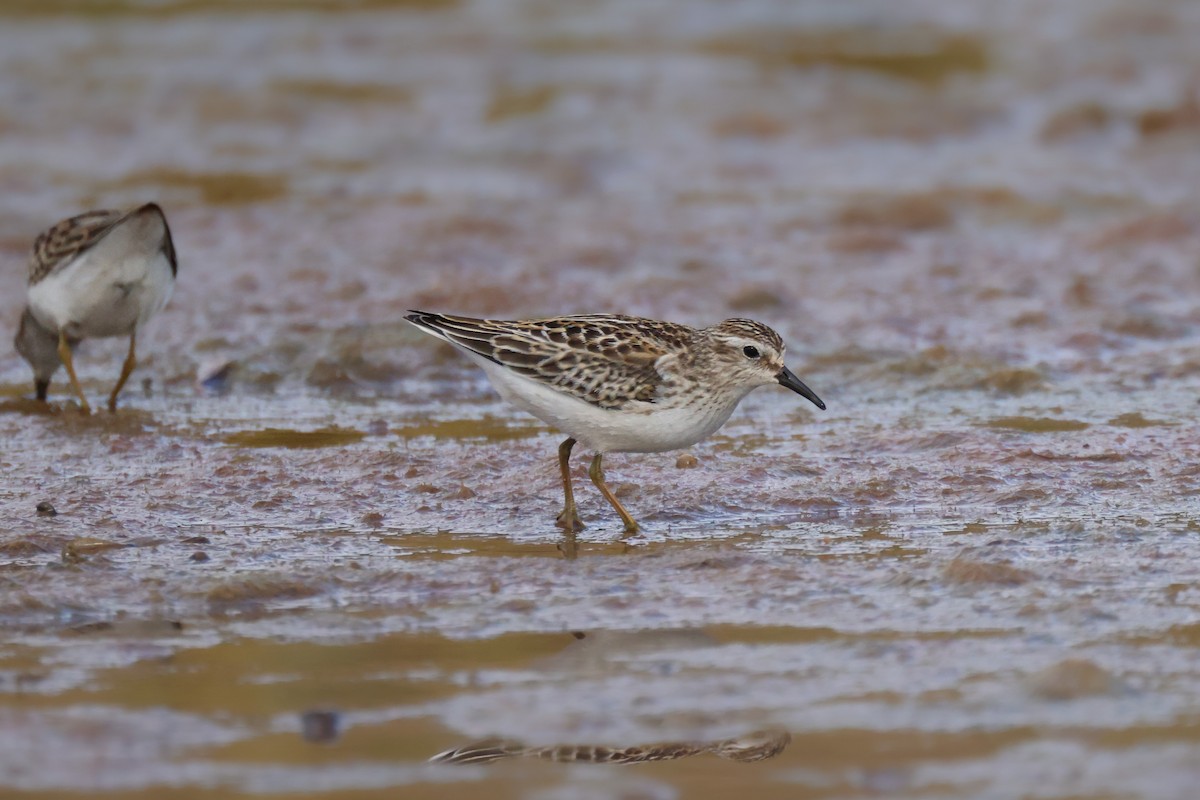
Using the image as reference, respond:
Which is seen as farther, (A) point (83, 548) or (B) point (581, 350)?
(B) point (581, 350)

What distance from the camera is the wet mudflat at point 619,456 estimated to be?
486 centimetres

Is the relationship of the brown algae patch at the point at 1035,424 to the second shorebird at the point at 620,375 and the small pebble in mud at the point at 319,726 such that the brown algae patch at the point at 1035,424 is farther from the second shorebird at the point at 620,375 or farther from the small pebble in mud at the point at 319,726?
the small pebble in mud at the point at 319,726

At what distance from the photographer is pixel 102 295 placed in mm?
9422

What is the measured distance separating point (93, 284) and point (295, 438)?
1600 millimetres

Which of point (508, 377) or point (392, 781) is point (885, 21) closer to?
point (508, 377)

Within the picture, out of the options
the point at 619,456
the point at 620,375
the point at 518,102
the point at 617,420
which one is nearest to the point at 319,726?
the point at 617,420

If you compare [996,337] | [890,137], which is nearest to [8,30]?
[890,137]

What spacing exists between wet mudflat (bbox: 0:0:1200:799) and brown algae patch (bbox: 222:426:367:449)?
33 mm

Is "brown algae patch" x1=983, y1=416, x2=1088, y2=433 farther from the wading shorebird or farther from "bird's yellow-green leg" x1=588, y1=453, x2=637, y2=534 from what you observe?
the wading shorebird

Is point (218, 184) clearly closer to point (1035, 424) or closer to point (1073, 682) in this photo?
point (1035, 424)

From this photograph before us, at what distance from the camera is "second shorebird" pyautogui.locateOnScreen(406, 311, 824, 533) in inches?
283

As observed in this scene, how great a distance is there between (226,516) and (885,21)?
17.1 meters

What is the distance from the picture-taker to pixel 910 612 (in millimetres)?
5840

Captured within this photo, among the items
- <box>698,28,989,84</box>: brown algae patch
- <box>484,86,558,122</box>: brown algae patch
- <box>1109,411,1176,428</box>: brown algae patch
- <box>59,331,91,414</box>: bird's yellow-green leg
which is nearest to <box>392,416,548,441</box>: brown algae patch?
<box>59,331,91,414</box>: bird's yellow-green leg
